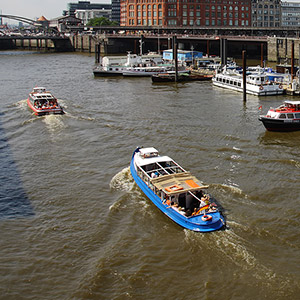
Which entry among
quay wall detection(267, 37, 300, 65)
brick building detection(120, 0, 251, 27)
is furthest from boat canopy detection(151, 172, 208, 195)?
brick building detection(120, 0, 251, 27)

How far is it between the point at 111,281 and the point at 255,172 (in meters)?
15.6

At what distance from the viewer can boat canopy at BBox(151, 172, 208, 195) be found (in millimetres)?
25906

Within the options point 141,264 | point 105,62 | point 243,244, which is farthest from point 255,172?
point 105,62

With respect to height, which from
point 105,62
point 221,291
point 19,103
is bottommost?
point 221,291

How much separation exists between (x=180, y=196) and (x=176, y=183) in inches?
35.8

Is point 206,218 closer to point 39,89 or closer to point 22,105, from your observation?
point 22,105

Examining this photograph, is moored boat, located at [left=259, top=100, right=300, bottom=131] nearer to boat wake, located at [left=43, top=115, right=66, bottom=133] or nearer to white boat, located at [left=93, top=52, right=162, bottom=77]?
boat wake, located at [left=43, top=115, right=66, bottom=133]

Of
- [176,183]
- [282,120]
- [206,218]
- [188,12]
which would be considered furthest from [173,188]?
[188,12]

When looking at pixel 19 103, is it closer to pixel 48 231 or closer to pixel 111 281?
pixel 48 231

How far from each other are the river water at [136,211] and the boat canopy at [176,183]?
1.68 metres

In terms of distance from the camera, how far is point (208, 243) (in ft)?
77.0

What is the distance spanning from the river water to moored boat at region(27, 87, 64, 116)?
1.49 meters

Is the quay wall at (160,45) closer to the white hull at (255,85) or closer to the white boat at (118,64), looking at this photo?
the white boat at (118,64)

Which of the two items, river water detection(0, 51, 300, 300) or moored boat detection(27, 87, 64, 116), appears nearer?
river water detection(0, 51, 300, 300)
